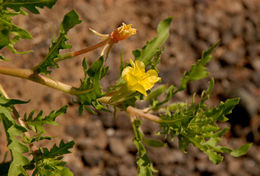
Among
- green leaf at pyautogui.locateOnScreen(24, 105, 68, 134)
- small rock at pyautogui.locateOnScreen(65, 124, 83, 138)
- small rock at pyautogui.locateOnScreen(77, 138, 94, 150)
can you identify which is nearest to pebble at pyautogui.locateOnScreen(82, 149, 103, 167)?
small rock at pyautogui.locateOnScreen(77, 138, 94, 150)

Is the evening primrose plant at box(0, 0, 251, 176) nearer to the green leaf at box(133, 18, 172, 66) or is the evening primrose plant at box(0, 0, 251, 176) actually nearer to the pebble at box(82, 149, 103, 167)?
the green leaf at box(133, 18, 172, 66)

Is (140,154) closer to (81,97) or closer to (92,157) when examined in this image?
(81,97)

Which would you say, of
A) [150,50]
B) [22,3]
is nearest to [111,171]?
[150,50]

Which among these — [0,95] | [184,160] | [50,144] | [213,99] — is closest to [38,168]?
[0,95]

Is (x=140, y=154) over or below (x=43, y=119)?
below

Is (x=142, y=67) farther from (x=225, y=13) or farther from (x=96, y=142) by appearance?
(x=225, y=13)

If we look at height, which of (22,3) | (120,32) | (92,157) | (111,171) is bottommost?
(111,171)

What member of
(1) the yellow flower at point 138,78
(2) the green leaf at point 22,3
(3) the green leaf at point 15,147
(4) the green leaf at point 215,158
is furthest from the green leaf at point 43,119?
(4) the green leaf at point 215,158
